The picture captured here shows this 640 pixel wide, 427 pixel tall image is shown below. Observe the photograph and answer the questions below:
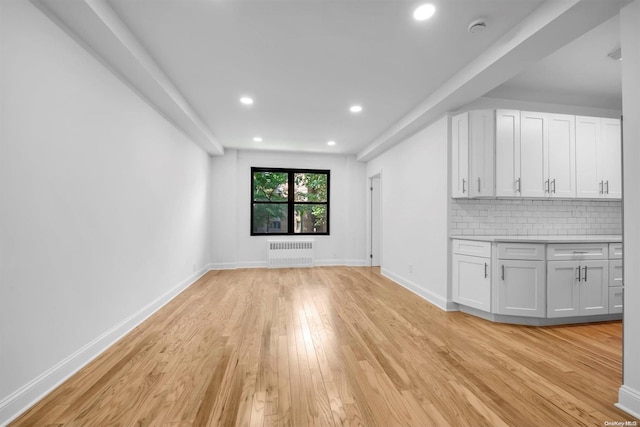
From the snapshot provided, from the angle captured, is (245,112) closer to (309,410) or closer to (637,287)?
(309,410)

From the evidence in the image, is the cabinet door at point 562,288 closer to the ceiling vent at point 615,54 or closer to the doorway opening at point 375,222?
the ceiling vent at point 615,54

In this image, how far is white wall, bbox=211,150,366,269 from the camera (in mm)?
5914

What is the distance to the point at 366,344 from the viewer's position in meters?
2.38

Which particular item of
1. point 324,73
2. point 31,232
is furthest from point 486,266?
point 31,232

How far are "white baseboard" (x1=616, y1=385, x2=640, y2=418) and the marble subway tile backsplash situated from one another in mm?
2024

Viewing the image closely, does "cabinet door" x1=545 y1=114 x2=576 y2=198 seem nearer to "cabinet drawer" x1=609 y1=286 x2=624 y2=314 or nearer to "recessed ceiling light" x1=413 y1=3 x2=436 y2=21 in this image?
"cabinet drawer" x1=609 y1=286 x2=624 y2=314

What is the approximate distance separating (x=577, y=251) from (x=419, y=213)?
1.79 meters

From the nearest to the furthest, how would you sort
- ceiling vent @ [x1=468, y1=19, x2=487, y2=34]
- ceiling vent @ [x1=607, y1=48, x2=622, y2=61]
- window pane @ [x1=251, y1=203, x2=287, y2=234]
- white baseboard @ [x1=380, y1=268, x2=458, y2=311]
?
ceiling vent @ [x1=468, y1=19, x2=487, y2=34] → ceiling vent @ [x1=607, y1=48, x2=622, y2=61] → white baseboard @ [x1=380, y1=268, x2=458, y2=311] → window pane @ [x1=251, y1=203, x2=287, y2=234]

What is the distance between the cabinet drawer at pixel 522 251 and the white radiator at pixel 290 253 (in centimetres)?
390

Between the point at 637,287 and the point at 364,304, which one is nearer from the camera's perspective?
the point at 637,287

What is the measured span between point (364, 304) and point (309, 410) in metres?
2.06

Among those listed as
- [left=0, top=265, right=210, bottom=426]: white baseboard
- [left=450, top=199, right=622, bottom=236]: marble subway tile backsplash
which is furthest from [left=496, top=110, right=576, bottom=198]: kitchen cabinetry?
[left=0, top=265, right=210, bottom=426]: white baseboard

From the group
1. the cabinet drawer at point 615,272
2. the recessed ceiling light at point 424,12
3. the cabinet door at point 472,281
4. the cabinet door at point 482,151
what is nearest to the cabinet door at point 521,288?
the cabinet door at point 472,281

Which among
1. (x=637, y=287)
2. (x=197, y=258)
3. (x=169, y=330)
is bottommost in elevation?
(x=169, y=330)
